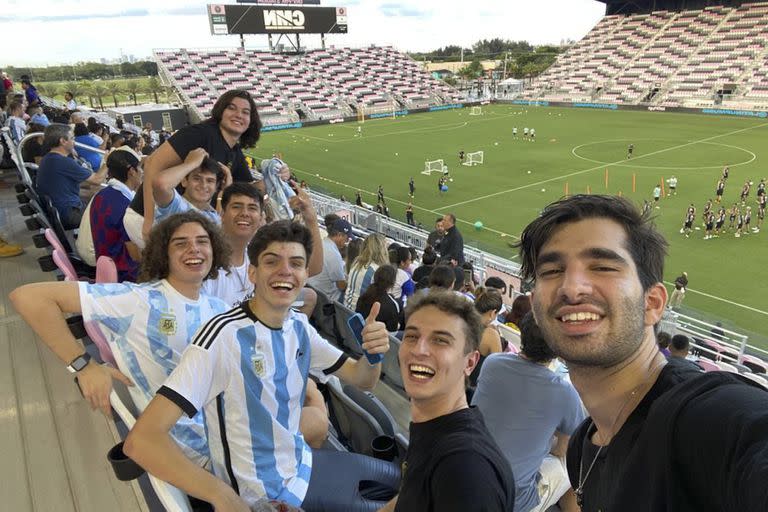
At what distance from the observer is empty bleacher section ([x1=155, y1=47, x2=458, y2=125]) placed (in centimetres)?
5278

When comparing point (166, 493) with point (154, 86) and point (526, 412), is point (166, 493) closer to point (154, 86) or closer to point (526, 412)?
point (526, 412)

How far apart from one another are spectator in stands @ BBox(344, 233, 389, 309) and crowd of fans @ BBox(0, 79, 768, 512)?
5.77 feet

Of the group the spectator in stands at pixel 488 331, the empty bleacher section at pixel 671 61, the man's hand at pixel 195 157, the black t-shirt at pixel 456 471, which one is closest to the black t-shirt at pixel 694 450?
the black t-shirt at pixel 456 471

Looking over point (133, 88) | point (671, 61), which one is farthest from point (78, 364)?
point (133, 88)

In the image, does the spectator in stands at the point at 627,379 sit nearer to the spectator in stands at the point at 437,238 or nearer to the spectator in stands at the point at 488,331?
the spectator in stands at the point at 488,331

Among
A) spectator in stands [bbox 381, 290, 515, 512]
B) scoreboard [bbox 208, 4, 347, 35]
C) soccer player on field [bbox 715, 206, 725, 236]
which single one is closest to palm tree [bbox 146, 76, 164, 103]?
scoreboard [bbox 208, 4, 347, 35]

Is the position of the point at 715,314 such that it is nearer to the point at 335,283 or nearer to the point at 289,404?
the point at 335,283

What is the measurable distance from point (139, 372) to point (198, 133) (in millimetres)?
2219

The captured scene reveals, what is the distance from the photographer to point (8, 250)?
Answer: 561 centimetres

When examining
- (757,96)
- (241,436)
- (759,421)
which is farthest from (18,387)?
(757,96)

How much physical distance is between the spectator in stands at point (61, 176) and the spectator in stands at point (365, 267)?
3370 mm

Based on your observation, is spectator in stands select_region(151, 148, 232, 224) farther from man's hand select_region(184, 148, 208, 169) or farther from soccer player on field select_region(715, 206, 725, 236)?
soccer player on field select_region(715, 206, 725, 236)

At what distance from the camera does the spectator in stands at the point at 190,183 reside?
356 centimetres

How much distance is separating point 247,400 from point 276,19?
201 ft
